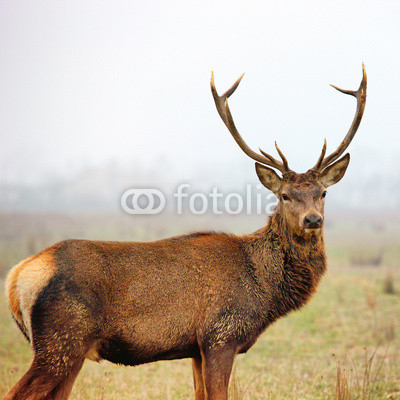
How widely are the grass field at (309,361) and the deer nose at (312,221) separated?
2052 millimetres

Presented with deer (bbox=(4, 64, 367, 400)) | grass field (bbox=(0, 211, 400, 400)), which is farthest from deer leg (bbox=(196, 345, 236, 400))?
grass field (bbox=(0, 211, 400, 400))

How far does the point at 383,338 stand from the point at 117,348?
7.77m

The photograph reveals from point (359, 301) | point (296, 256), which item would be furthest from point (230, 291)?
point (359, 301)

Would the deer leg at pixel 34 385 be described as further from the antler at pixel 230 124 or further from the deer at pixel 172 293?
the antler at pixel 230 124

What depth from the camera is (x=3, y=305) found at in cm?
1397

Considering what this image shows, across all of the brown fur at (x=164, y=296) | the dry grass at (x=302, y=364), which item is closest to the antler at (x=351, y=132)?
the brown fur at (x=164, y=296)

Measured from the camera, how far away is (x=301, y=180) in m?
6.29

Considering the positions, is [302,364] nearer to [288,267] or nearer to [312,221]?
[288,267]

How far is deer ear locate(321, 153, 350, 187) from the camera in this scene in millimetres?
6504

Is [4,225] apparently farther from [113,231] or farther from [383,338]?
[383,338]

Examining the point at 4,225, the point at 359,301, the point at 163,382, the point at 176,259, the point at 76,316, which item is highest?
the point at 176,259

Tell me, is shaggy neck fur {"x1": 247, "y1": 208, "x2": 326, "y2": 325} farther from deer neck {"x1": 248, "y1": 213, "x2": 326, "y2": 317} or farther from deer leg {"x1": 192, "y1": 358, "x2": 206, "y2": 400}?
deer leg {"x1": 192, "y1": 358, "x2": 206, "y2": 400}

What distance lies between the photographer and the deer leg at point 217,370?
208 inches

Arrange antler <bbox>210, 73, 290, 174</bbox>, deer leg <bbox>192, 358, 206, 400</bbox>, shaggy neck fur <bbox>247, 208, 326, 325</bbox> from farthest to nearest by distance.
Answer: antler <bbox>210, 73, 290, 174</bbox>, shaggy neck fur <bbox>247, 208, 326, 325</bbox>, deer leg <bbox>192, 358, 206, 400</bbox>
